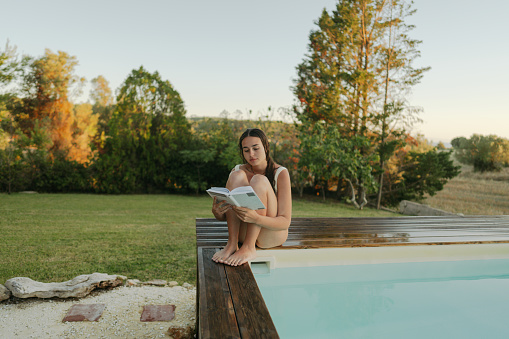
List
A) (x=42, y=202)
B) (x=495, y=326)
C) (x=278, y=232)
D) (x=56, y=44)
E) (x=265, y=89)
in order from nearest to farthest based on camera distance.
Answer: (x=495, y=326) → (x=278, y=232) → (x=42, y=202) → (x=265, y=89) → (x=56, y=44)

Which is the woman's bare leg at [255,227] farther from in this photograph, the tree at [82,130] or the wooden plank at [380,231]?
the tree at [82,130]

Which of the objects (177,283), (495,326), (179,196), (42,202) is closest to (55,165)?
(42,202)

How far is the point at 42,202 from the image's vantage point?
841 centimetres

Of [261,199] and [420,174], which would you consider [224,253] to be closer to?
[261,199]

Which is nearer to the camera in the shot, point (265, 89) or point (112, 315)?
point (112, 315)

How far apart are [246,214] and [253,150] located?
549mm

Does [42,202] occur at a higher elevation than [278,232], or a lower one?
lower

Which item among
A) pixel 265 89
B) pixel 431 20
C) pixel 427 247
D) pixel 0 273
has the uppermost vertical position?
pixel 431 20

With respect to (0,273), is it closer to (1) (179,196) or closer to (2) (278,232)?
(2) (278,232)

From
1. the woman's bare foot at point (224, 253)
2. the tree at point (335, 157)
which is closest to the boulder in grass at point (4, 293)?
the woman's bare foot at point (224, 253)

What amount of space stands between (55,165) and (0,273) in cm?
738

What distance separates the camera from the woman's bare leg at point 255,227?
8.87 feet

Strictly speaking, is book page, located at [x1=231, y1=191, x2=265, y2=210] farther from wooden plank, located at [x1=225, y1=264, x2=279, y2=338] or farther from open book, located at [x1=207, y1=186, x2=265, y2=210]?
wooden plank, located at [x1=225, y1=264, x2=279, y2=338]

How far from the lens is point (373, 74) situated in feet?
33.1
